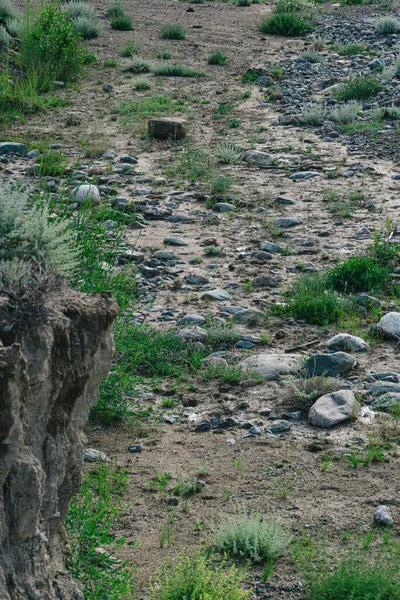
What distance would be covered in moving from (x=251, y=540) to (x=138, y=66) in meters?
12.6

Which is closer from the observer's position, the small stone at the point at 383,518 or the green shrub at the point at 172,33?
the small stone at the point at 383,518

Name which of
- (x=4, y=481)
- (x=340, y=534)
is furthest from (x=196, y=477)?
(x=4, y=481)

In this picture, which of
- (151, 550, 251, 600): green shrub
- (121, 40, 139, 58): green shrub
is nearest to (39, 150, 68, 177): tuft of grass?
(121, 40, 139, 58): green shrub

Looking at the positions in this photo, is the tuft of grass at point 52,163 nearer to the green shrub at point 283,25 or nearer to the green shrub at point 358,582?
the green shrub at point 358,582

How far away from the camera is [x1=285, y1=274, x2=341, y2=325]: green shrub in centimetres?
714

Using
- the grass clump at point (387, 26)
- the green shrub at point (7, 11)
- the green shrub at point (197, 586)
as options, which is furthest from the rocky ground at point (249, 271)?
the grass clump at point (387, 26)

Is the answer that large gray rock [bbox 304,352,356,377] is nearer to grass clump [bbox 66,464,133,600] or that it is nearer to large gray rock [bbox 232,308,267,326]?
large gray rock [bbox 232,308,267,326]

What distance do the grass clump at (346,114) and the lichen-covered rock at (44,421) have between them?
1017 cm

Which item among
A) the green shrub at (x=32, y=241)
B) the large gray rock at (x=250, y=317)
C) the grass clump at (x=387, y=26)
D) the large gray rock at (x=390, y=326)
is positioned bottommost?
the large gray rock at (x=250, y=317)

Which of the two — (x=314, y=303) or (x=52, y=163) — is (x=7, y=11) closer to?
(x=52, y=163)

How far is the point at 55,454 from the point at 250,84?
12752 millimetres

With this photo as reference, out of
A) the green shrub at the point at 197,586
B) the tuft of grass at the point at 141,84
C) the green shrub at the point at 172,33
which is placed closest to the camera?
the green shrub at the point at 197,586

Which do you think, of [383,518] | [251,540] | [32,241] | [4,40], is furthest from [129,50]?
[32,241]

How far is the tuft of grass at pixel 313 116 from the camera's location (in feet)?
42.3
